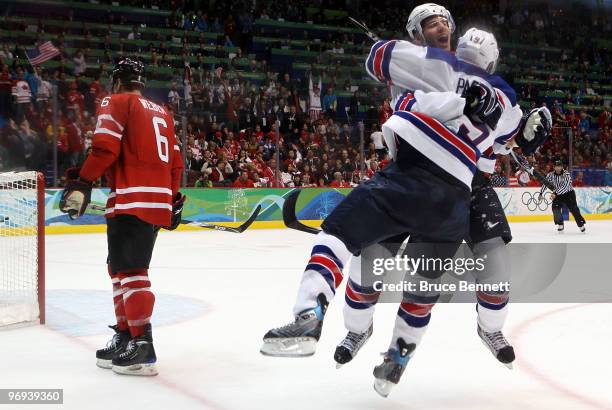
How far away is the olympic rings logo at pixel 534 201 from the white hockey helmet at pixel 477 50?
40.4 ft

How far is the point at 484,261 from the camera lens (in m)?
3.13

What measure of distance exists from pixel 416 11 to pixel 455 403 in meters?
1.46

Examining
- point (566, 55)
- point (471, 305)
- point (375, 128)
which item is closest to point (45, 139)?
point (375, 128)

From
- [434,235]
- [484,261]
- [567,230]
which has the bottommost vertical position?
[567,230]

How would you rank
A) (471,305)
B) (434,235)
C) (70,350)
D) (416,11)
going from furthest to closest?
(471,305) → (70,350) → (416,11) → (434,235)

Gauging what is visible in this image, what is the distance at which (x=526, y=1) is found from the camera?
78.5 ft

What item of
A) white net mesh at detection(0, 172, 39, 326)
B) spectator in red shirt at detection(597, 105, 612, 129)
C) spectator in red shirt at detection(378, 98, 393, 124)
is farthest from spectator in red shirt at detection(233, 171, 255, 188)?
spectator in red shirt at detection(597, 105, 612, 129)

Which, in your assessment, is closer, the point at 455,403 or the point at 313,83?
the point at 455,403

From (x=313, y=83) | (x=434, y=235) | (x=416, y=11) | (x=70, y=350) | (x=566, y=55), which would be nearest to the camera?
(x=434, y=235)

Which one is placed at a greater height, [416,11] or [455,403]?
[416,11]

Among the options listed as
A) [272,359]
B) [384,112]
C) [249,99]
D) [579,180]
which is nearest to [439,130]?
[272,359]

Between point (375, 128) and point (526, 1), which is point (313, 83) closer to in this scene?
point (375, 128)

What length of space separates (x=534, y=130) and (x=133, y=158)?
1.67 m

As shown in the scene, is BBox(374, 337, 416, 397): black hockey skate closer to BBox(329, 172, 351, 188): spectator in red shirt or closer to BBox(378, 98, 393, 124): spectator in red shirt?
BBox(329, 172, 351, 188): spectator in red shirt
